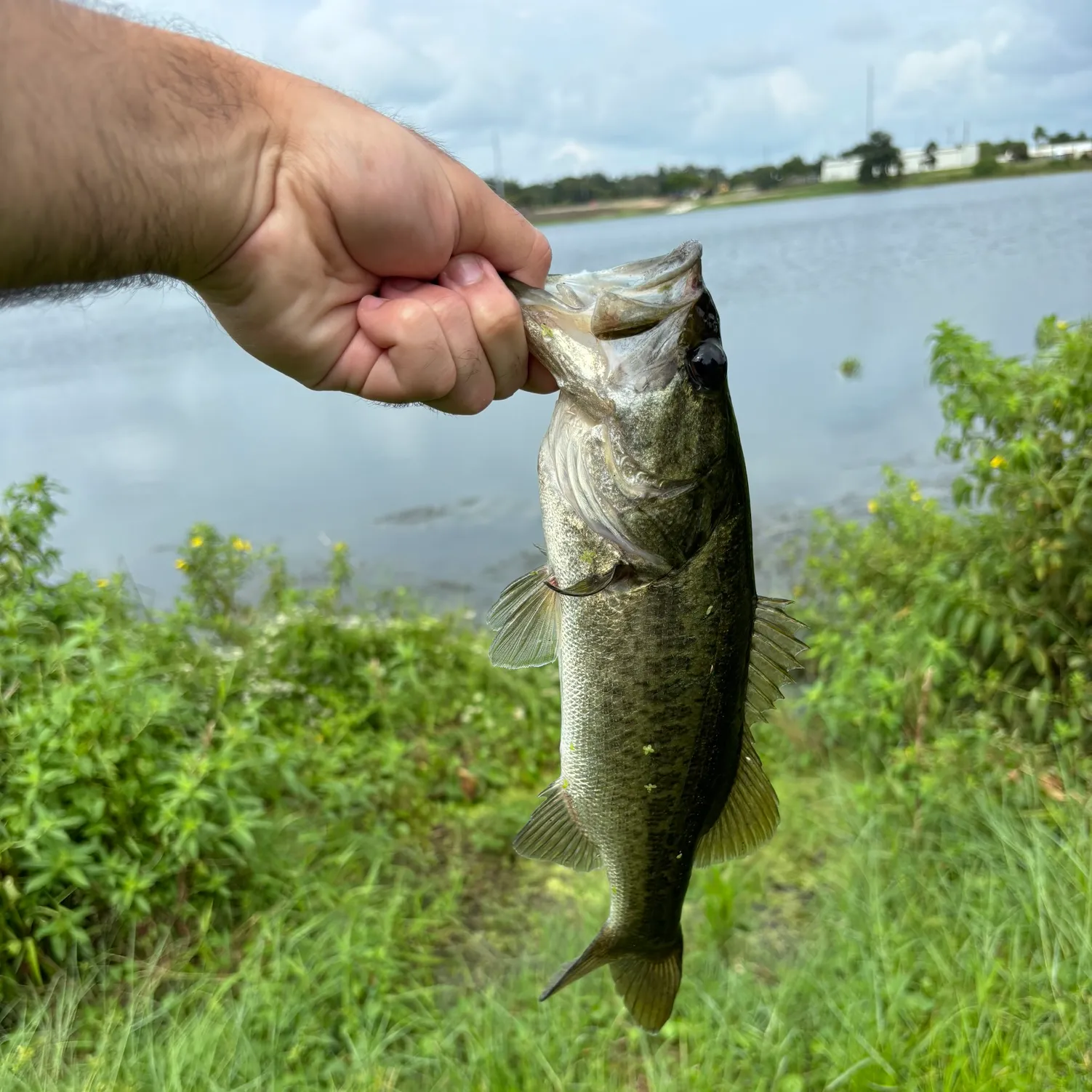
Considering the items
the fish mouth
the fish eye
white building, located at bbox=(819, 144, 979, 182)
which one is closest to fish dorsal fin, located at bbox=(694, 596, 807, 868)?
the fish eye

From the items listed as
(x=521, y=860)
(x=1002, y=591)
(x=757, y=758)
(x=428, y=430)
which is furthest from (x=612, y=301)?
(x=428, y=430)

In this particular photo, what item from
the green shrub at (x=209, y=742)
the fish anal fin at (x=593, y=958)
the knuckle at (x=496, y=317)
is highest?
the knuckle at (x=496, y=317)

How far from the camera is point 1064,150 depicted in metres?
44.6

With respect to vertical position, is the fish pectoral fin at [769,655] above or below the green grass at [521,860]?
above

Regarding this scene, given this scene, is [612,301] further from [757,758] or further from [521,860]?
[521,860]

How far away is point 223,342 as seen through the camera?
59.0 feet

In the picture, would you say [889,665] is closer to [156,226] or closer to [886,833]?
[886,833]

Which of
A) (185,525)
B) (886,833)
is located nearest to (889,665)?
(886,833)

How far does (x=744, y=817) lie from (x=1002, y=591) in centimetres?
239

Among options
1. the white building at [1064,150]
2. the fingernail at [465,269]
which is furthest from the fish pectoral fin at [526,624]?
the white building at [1064,150]

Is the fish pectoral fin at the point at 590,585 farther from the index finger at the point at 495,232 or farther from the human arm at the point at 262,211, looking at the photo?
the index finger at the point at 495,232

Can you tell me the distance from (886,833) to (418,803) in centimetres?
209

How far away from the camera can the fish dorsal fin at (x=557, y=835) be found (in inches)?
73.8

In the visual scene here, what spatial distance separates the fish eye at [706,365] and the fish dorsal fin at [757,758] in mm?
465
